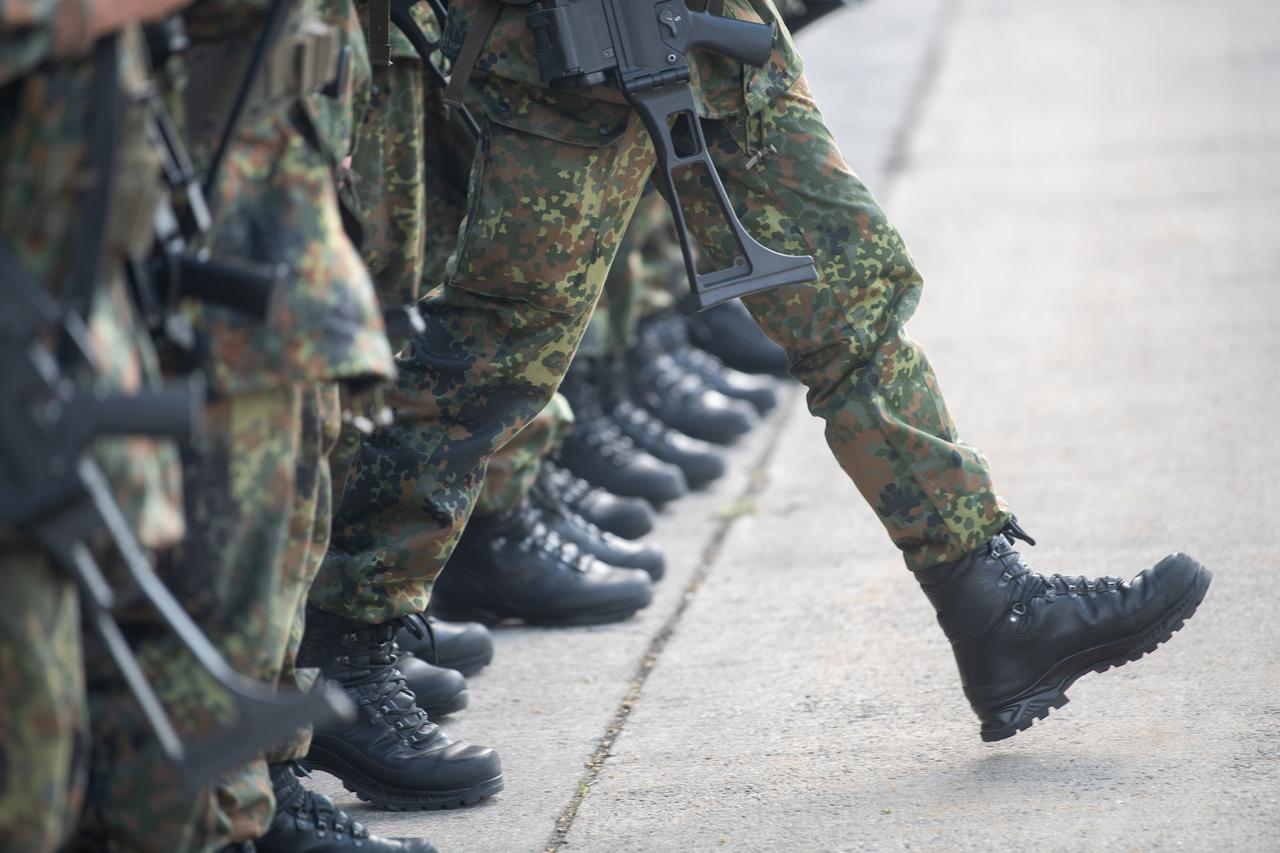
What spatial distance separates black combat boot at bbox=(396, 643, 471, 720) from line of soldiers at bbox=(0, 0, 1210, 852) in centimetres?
1

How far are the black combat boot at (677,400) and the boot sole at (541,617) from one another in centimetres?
123

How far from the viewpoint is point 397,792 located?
2639 mm

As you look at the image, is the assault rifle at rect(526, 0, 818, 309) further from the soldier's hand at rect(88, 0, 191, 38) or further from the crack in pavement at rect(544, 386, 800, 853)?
the soldier's hand at rect(88, 0, 191, 38)

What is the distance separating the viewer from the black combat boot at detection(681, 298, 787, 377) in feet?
17.1

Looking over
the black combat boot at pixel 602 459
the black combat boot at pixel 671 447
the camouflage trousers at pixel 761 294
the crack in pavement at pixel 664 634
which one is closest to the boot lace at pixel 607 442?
the black combat boot at pixel 602 459

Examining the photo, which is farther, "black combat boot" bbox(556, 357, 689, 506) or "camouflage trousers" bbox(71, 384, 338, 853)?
"black combat boot" bbox(556, 357, 689, 506)

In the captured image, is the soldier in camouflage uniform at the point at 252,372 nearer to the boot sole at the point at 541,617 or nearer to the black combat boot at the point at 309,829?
the black combat boot at the point at 309,829

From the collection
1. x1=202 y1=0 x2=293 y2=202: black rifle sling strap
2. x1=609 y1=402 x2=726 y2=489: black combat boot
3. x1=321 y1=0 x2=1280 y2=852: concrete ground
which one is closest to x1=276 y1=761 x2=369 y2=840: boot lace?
x1=321 y1=0 x2=1280 y2=852: concrete ground

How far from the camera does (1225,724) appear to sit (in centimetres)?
269

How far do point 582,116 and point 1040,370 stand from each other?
9.03ft

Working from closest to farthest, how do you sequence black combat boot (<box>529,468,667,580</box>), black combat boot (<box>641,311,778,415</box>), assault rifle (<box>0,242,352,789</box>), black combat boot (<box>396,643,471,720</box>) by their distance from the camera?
assault rifle (<box>0,242,352,789</box>), black combat boot (<box>396,643,471,720</box>), black combat boot (<box>529,468,667,580</box>), black combat boot (<box>641,311,778,415</box>)

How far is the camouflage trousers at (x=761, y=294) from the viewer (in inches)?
102

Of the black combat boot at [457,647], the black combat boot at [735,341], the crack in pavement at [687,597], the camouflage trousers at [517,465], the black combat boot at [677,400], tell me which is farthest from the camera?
the black combat boot at [735,341]

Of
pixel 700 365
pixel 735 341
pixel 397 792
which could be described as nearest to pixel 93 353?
pixel 397 792
